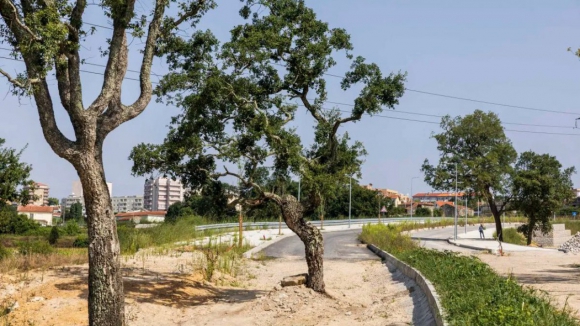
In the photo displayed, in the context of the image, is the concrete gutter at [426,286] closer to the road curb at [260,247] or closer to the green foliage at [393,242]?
→ the green foliage at [393,242]

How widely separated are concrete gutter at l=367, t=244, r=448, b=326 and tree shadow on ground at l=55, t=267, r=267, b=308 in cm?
431

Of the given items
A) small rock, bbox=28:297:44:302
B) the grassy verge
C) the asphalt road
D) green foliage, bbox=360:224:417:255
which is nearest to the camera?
the grassy verge

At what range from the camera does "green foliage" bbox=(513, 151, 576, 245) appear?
49.8 metres

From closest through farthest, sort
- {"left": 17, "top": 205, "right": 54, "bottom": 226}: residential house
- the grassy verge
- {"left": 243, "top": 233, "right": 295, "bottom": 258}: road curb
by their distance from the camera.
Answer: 1. the grassy verge
2. {"left": 243, "top": 233, "right": 295, "bottom": 258}: road curb
3. {"left": 17, "top": 205, "right": 54, "bottom": 226}: residential house

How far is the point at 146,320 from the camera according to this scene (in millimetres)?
13656

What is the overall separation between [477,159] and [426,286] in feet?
123

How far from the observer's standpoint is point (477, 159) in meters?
49.3

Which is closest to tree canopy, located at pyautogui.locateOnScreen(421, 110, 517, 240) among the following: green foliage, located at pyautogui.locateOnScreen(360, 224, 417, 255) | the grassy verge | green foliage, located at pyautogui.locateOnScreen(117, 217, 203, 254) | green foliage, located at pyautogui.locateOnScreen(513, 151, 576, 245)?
green foliage, located at pyautogui.locateOnScreen(513, 151, 576, 245)

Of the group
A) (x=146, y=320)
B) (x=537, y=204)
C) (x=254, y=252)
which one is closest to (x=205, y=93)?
(x=146, y=320)

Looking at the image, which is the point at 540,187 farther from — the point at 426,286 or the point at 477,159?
the point at 426,286

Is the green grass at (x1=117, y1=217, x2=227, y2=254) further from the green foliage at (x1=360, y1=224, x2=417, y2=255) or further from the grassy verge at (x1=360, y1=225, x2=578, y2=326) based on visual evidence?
the grassy verge at (x1=360, y1=225, x2=578, y2=326)

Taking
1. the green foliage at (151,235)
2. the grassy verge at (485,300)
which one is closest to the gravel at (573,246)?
the green foliage at (151,235)

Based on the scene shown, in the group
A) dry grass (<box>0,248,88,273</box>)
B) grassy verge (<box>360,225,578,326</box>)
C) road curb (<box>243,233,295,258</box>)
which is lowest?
road curb (<box>243,233,295,258</box>)

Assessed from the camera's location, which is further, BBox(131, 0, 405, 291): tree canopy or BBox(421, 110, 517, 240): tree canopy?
BBox(421, 110, 517, 240): tree canopy
